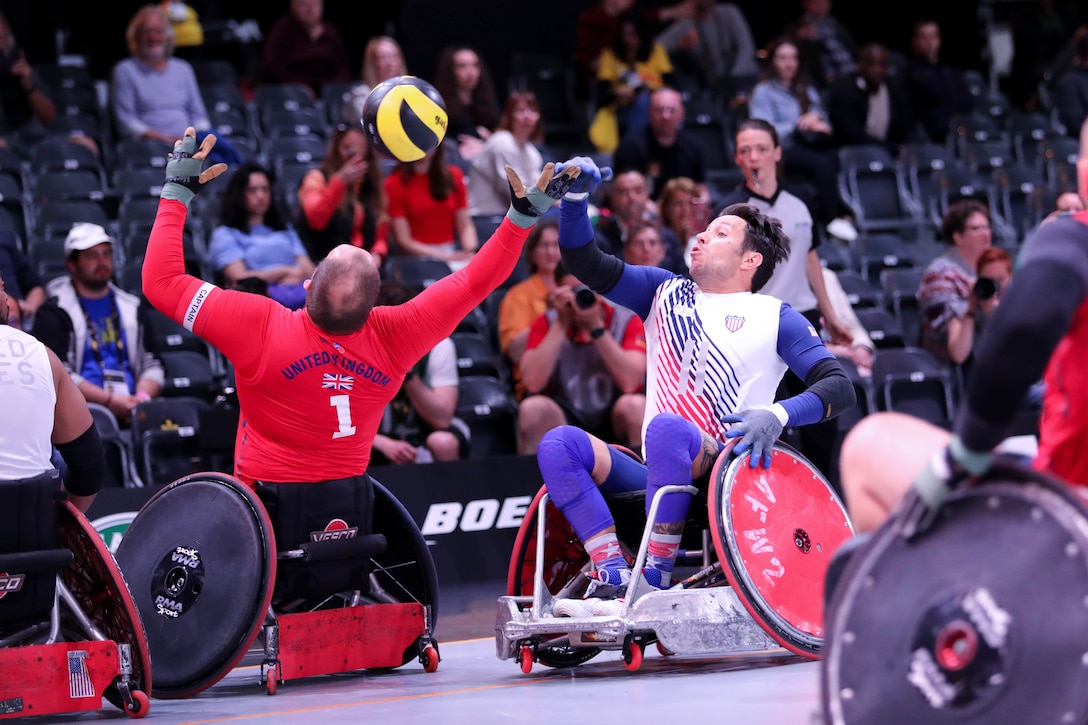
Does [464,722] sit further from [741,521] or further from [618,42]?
[618,42]

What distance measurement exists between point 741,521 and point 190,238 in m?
5.45

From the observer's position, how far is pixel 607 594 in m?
4.84

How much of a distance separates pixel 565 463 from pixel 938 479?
2252 millimetres

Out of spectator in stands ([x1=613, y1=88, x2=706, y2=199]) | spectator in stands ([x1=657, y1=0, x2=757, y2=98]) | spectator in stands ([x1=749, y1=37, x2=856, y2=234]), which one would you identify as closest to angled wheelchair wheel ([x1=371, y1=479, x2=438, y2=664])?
spectator in stands ([x1=613, y1=88, x2=706, y2=199])

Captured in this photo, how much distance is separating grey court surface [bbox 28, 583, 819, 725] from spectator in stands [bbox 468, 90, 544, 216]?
4.67 metres

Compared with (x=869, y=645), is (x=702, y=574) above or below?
below

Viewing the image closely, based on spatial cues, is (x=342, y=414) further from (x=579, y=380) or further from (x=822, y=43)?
(x=822, y=43)

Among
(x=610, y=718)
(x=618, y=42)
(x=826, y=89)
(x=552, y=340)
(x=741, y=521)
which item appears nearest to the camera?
(x=610, y=718)

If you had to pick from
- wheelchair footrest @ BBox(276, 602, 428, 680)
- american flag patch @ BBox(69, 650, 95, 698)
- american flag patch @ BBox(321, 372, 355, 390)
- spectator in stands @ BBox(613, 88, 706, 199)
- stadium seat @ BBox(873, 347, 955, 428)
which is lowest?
stadium seat @ BBox(873, 347, 955, 428)

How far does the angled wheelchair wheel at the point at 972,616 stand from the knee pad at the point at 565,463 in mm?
2088

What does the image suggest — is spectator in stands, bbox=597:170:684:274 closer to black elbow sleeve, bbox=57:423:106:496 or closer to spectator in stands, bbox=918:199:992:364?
spectator in stands, bbox=918:199:992:364

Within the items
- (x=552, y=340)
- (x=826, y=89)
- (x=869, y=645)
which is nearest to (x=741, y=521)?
(x=869, y=645)

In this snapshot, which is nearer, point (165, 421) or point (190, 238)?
point (165, 421)

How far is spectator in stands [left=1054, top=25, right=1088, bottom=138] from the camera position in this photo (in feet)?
42.9
